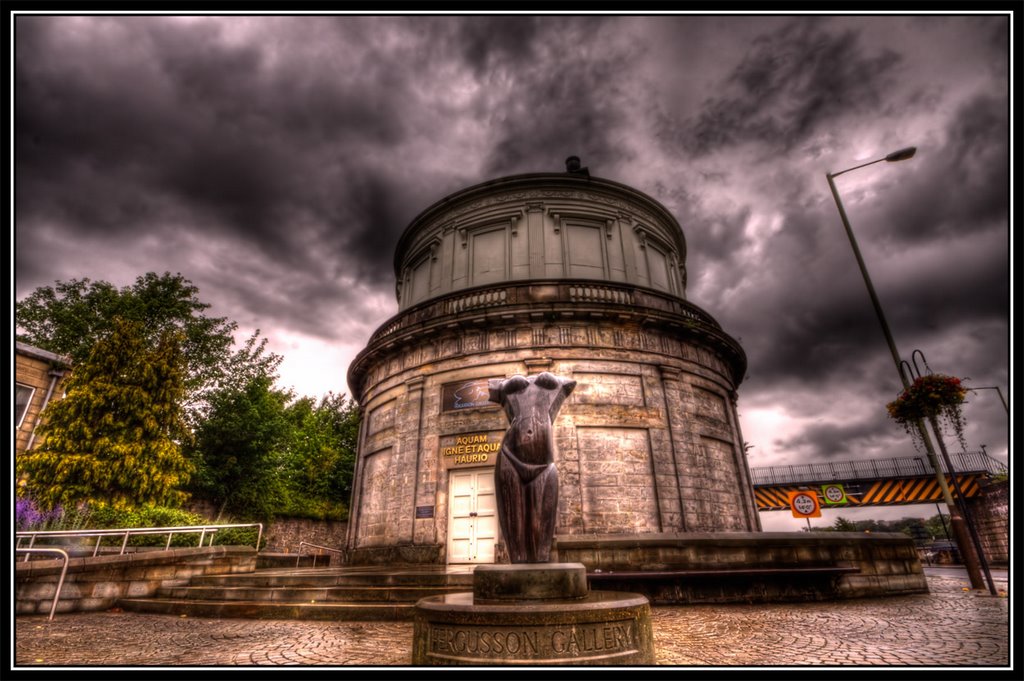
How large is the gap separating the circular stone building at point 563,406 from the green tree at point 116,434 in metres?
6.37

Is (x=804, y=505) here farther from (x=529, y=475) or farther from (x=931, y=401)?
(x=529, y=475)

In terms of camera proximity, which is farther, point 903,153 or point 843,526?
point 843,526

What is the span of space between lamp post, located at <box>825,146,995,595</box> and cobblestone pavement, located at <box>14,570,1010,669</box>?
2.81 ft

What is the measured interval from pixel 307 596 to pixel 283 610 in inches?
33.5

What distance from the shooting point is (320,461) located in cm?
2550

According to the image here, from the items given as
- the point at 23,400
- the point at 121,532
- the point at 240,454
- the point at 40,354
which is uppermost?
the point at 40,354

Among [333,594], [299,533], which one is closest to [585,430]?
[333,594]

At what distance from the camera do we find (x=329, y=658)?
175 inches

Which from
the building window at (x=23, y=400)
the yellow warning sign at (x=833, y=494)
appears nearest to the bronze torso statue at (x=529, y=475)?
the building window at (x=23, y=400)

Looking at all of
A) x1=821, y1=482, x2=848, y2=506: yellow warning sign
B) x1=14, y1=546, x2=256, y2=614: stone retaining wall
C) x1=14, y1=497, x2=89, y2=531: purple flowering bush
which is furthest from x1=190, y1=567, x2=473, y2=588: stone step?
x1=821, y1=482, x2=848, y2=506: yellow warning sign

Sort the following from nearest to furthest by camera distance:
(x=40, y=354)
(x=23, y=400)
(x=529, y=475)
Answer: (x=529, y=475) → (x=23, y=400) → (x=40, y=354)

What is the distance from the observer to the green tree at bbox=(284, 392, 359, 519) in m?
23.4

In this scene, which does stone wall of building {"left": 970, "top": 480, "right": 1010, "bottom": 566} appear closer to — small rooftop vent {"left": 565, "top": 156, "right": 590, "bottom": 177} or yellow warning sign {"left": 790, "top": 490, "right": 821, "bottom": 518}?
yellow warning sign {"left": 790, "top": 490, "right": 821, "bottom": 518}

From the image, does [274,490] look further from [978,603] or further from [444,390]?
[978,603]
